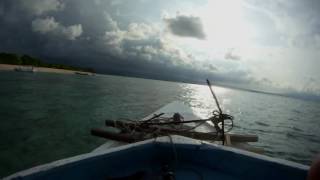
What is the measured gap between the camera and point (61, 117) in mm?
15711

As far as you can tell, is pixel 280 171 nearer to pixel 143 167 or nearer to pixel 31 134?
pixel 143 167

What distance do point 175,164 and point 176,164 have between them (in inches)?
0.6

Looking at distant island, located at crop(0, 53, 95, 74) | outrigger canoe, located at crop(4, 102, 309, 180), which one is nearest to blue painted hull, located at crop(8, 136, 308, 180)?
outrigger canoe, located at crop(4, 102, 309, 180)

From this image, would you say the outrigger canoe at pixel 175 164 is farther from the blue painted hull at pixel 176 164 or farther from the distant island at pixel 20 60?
the distant island at pixel 20 60

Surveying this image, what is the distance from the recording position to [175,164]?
395 cm

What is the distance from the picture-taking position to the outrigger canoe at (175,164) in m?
3.32

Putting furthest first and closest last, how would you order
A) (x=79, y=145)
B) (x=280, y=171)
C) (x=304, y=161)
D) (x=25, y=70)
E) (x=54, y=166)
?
(x=25, y=70)
(x=304, y=161)
(x=79, y=145)
(x=280, y=171)
(x=54, y=166)

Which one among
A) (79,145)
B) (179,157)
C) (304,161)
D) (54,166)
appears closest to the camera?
(54,166)

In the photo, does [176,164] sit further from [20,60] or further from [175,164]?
[20,60]

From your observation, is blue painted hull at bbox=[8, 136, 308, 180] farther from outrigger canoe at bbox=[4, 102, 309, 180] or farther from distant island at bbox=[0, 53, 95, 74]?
distant island at bbox=[0, 53, 95, 74]

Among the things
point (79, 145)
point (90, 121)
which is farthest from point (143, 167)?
point (90, 121)

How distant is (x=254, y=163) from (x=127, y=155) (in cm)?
173

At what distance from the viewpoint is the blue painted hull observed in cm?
332

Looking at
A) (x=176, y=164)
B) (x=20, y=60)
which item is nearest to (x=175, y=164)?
(x=176, y=164)
